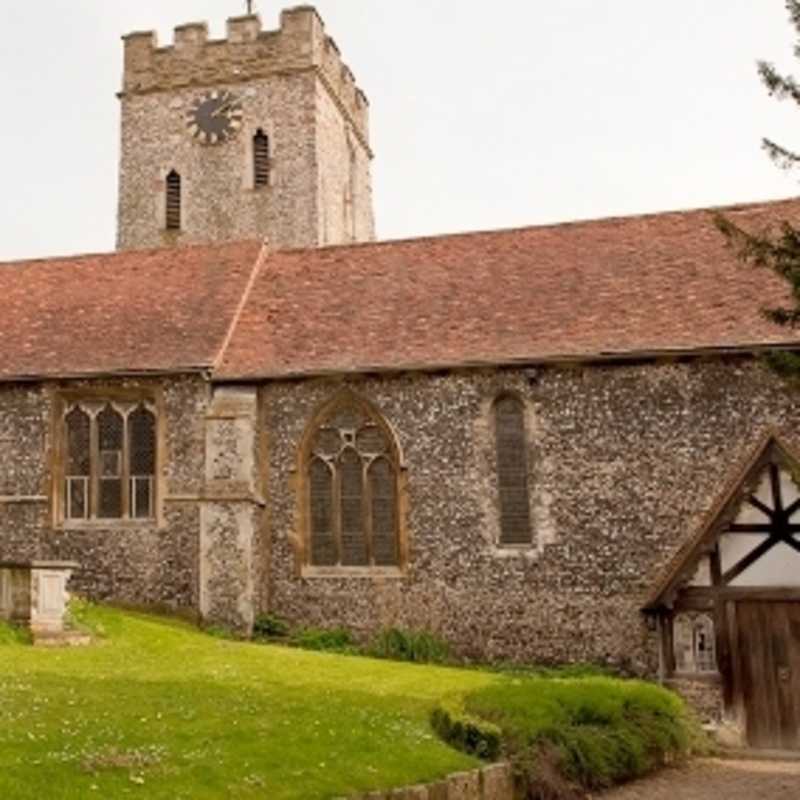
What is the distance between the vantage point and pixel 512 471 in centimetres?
1894

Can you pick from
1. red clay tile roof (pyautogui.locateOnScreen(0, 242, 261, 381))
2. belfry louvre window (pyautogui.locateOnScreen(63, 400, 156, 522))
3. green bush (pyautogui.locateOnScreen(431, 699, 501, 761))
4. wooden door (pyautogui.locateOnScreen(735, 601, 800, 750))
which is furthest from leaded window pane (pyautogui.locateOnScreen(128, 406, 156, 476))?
wooden door (pyautogui.locateOnScreen(735, 601, 800, 750))

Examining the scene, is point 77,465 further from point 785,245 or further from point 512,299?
point 785,245

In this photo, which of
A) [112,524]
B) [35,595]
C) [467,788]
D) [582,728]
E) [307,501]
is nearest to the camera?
[467,788]

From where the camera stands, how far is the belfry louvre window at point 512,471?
1870cm

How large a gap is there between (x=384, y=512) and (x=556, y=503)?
10.9 feet

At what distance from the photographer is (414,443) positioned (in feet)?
63.3

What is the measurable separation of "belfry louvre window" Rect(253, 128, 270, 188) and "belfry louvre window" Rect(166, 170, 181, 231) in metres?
2.72

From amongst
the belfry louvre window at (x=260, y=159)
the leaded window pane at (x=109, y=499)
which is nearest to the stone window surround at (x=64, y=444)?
the leaded window pane at (x=109, y=499)

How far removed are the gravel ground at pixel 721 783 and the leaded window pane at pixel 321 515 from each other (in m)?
8.21

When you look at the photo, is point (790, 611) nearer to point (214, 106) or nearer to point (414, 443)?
point (414, 443)

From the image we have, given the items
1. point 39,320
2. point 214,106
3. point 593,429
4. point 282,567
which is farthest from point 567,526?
point 214,106

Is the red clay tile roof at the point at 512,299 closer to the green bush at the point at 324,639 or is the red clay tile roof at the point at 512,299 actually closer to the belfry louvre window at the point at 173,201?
the green bush at the point at 324,639

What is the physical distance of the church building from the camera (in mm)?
16453

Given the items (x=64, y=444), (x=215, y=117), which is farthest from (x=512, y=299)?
(x=215, y=117)
